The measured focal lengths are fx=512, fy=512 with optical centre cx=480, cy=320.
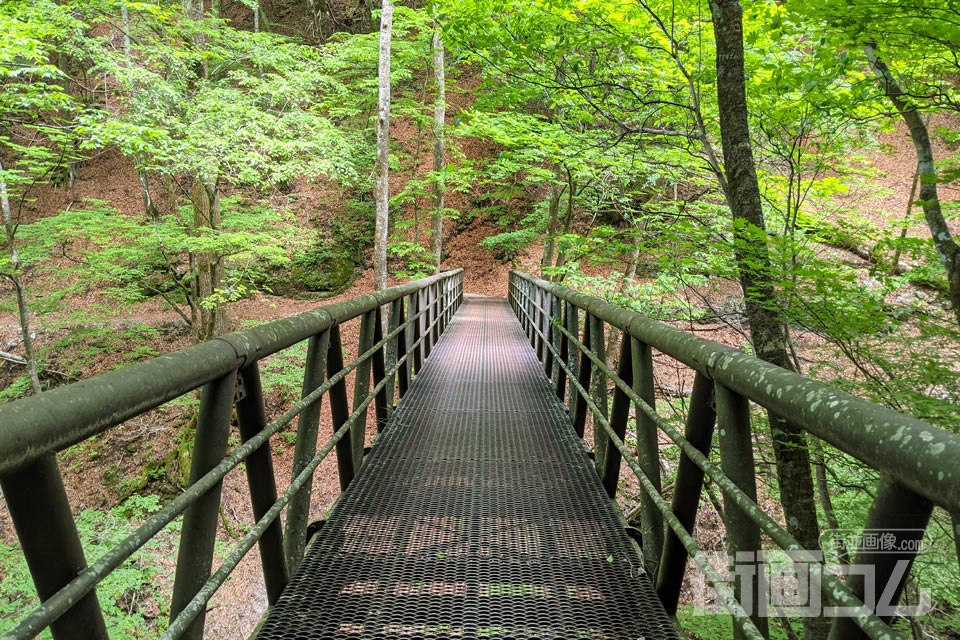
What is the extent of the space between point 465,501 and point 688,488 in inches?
59.1

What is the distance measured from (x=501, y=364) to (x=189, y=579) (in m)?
5.55

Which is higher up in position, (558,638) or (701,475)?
(701,475)

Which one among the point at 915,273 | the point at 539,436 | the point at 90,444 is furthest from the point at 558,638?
the point at 90,444

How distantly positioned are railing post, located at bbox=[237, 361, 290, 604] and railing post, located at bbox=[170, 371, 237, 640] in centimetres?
21

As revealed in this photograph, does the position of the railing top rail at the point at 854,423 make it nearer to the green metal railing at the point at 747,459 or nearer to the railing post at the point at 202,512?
the green metal railing at the point at 747,459

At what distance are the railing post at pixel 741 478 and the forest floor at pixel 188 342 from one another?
13.7ft

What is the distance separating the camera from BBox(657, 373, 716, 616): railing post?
1.78 meters

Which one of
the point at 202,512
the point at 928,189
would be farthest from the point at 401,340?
the point at 928,189

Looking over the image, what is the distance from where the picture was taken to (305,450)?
242 centimetres

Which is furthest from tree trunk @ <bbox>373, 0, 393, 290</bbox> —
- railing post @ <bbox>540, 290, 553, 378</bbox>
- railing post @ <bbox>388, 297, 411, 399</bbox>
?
railing post @ <bbox>388, 297, 411, 399</bbox>

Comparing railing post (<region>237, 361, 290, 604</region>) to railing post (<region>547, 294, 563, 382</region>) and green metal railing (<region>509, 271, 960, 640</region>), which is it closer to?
green metal railing (<region>509, 271, 960, 640</region>)

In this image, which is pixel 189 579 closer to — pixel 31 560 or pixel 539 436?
pixel 31 560

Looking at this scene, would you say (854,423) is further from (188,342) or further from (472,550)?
(188,342)

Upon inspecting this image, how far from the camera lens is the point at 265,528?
1.81m
